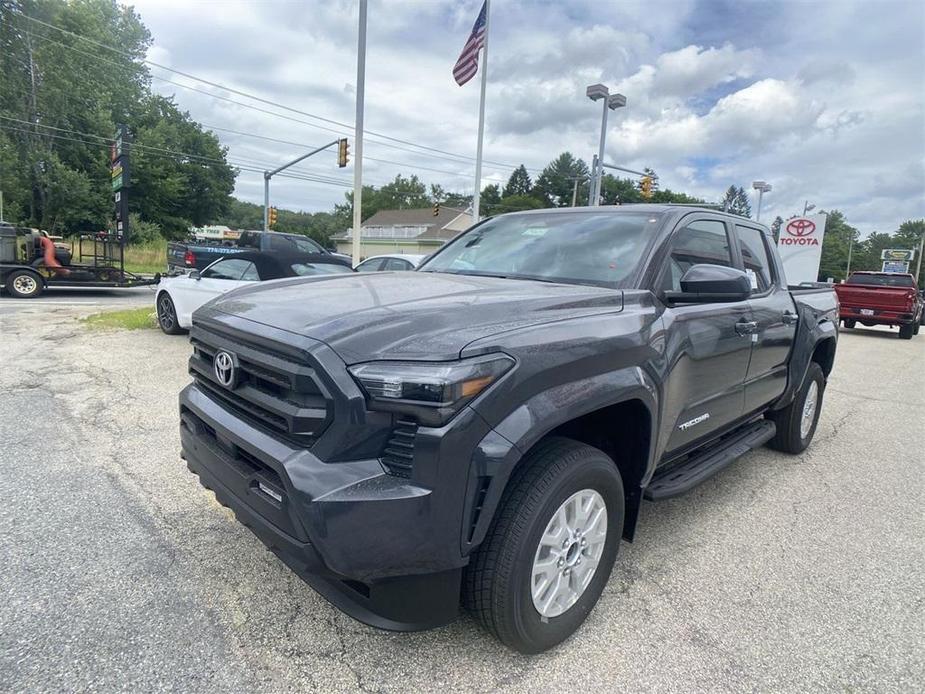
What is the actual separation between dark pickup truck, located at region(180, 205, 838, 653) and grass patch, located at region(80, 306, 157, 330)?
854 centimetres

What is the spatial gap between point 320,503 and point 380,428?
0.96 feet

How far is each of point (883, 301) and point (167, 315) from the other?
18.1 metres

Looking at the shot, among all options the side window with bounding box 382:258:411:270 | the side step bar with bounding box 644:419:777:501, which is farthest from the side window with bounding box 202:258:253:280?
the side step bar with bounding box 644:419:777:501

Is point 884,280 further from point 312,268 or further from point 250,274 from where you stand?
point 250,274

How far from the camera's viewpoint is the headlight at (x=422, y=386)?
5.82 feet

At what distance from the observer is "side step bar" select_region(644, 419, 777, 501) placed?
290 centimetres

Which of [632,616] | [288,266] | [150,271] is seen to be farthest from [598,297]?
[150,271]

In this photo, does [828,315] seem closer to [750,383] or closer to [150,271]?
[750,383]

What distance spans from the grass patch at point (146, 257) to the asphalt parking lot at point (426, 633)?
85.7 ft

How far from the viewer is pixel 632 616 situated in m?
2.57

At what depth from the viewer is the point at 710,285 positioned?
262 centimetres

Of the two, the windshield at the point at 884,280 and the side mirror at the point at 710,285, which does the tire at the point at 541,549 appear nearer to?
the side mirror at the point at 710,285

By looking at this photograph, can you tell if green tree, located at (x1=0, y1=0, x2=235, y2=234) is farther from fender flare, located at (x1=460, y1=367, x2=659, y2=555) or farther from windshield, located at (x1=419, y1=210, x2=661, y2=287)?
fender flare, located at (x1=460, y1=367, x2=659, y2=555)

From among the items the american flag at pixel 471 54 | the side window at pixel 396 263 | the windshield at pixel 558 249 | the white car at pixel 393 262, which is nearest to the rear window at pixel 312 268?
the white car at pixel 393 262
